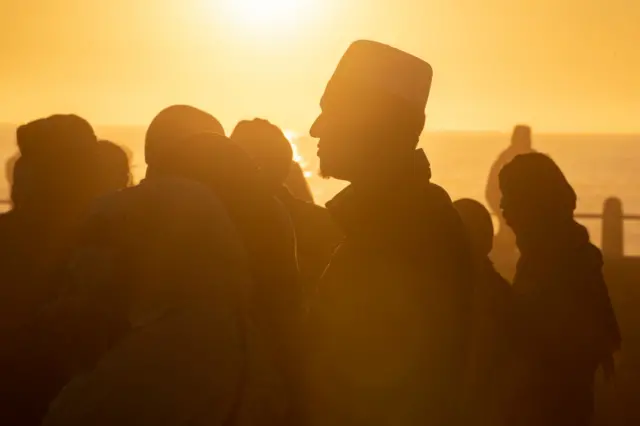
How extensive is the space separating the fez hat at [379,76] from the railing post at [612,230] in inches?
554

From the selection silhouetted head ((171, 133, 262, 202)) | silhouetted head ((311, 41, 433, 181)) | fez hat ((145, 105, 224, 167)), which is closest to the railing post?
fez hat ((145, 105, 224, 167))

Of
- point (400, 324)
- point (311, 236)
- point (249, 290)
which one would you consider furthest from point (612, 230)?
point (249, 290)

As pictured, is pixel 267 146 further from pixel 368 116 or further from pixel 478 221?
pixel 368 116

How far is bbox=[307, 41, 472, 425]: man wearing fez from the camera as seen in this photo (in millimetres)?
4301

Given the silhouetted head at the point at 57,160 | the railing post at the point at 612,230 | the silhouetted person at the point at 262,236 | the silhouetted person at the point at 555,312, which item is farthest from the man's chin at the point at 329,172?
the railing post at the point at 612,230

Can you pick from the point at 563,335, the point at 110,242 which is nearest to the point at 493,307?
the point at 563,335

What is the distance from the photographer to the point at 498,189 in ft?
52.9

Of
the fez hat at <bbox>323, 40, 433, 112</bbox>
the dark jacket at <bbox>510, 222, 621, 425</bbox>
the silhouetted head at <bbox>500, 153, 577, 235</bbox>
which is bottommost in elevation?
the dark jacket at <bbox>510, 222, 621, 425</bbox>

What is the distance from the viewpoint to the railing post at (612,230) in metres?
18.5

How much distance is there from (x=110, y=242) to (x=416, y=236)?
1.09 metres

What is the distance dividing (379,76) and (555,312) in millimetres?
2046

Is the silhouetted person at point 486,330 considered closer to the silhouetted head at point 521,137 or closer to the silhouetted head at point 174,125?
the silhouetted head at point 174,125

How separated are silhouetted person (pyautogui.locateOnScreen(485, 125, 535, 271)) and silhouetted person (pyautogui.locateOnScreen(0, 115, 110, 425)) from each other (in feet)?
35.0

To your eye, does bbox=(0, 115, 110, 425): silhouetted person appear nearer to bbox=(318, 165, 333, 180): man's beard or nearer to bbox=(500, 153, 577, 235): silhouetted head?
bbox=(318, 165, 333, 180): man's beard
